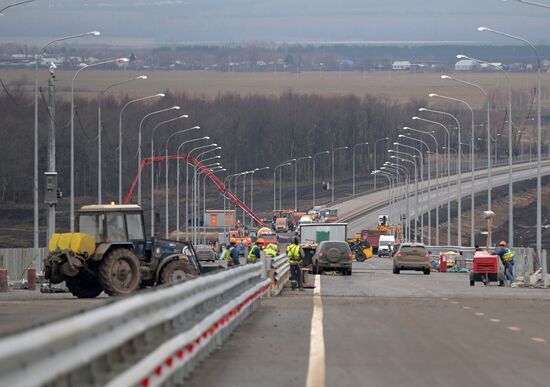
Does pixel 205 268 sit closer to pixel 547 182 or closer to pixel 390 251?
pixel 390 251

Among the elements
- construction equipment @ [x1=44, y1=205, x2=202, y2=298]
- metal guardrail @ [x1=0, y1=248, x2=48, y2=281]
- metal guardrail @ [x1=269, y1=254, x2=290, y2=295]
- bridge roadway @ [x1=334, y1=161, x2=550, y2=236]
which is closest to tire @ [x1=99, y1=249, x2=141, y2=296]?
construction equipment @ [x1=44, y1=205, x2=202, y2=298]

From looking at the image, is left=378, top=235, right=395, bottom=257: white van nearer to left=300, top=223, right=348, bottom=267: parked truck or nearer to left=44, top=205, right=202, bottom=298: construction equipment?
left=300, top=223, right=348, bottom=267: parked truck

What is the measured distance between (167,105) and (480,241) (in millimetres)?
71927

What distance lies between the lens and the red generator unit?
4728 centimetres

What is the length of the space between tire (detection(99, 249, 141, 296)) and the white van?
295 ft

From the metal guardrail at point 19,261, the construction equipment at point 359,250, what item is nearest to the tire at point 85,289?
the metal guardrail at point 19,261

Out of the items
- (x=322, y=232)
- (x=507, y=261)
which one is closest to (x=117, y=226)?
(x=507, y=261)

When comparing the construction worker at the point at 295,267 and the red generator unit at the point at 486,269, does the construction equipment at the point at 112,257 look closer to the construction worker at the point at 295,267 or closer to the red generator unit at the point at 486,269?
the construction worker at the point at 295,267

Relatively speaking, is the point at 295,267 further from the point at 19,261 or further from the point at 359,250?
the point at 359,250

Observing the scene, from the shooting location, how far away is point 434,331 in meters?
21.0

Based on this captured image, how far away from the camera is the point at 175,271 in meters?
34.0

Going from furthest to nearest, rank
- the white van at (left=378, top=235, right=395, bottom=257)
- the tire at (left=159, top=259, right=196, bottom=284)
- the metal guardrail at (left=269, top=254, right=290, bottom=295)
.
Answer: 1. the white van at (left=378, top=235, right=395, bottom=257)
2. the metal guardrail at (left=269, top=254, right=290, bottom=295)
3. the tire at (left=159, top=259, right=196, bottom=284)

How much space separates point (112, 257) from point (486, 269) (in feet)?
60.1

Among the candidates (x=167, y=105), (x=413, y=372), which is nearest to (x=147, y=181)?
(x=167, y=105)
